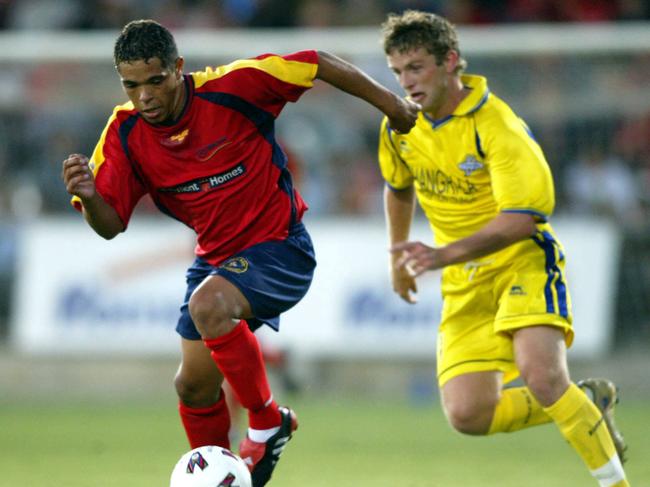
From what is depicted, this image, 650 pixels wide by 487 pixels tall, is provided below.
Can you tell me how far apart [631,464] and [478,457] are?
0.95 meters

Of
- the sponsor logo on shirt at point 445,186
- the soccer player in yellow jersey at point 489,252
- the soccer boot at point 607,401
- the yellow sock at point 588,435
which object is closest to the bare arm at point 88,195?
the soccer player in yellow jersey at point 489,252

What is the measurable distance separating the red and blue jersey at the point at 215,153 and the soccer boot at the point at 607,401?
1652 millimetres

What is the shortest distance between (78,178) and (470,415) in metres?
2.08

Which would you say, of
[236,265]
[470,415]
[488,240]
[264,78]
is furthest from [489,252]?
[264,78]

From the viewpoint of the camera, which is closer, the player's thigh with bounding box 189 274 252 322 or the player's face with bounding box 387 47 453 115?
the player's thigh with bounding box 189 274 252 322

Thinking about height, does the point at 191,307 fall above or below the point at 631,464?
above

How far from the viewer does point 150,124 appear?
5449mm

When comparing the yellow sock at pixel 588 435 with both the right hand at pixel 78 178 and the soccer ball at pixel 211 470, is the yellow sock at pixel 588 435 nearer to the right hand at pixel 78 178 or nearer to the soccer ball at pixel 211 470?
the soccer ball at pixel 211 470

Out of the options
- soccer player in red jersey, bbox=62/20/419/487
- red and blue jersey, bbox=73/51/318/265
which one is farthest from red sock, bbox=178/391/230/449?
red and blue jersey, bbox=73/51/318/265

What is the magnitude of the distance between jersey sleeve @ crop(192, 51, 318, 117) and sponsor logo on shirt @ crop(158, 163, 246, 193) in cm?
30

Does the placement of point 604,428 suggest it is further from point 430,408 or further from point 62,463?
point 430,408

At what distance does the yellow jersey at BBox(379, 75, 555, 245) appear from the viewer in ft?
18.7

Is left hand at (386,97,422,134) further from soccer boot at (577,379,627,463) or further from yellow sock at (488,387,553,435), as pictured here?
soccer boot at (577,379,627,463)

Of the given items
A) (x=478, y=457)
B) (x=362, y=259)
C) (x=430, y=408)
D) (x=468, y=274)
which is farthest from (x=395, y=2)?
(x=468, y=274)
